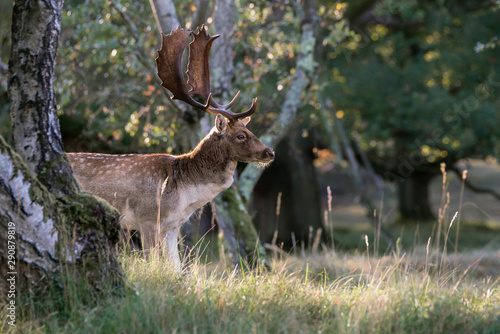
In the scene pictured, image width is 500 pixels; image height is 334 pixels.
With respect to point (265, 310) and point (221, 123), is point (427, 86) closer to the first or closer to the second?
point (221, 123)

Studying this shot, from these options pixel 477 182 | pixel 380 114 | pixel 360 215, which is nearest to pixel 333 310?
pixel 380 114

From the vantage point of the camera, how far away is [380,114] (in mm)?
15555

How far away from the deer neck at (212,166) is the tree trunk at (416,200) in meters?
14.9

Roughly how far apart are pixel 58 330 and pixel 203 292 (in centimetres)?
100

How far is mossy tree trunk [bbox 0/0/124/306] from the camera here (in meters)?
3.73

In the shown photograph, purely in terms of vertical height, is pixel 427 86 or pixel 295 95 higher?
pixel 427 86

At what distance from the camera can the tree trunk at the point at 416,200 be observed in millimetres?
20312

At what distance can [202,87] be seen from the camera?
6.40 metres

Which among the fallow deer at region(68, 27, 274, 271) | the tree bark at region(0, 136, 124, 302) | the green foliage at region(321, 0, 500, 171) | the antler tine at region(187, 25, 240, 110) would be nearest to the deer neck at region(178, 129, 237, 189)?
the fallow deer at region(68, 27, 274, 271)

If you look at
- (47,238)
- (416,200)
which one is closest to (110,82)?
(47,238)

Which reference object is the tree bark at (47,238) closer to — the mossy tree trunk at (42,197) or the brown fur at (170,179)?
the mossy tree trunk at (42,197)

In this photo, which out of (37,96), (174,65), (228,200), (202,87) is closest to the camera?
(37,96)

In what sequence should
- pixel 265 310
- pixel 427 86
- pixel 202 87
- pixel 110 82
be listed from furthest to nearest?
pixel 427 86
pixel 110 82
pixel 202 87
pixel 265 310

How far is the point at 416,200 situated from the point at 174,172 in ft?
51.2
